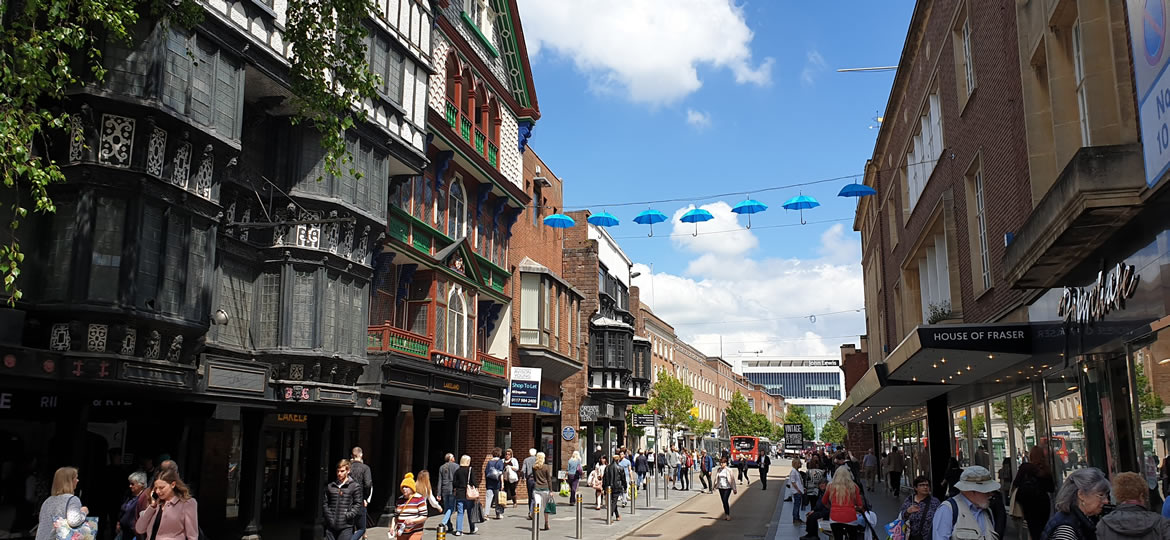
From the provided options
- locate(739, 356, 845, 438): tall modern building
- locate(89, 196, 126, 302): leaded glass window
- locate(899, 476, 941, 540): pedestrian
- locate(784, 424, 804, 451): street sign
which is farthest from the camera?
locate(739, 356, 845, 438): tall modern building

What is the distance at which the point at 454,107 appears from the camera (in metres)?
24.5

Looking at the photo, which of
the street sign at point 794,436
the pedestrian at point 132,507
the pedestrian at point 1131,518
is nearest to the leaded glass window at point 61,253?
the pedestrian at point 132,507

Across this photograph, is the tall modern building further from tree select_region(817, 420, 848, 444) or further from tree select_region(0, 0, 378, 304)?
tree select_region(0, 0, 378, 304)

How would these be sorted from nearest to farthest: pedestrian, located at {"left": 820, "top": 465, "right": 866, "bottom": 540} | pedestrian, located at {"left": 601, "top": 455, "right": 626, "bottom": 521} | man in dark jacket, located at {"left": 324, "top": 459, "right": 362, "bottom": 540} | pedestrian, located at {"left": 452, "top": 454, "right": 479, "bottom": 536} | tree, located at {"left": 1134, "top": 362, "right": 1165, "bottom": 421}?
tree, located at {"left": 1134, "top": 362, "right": 1165, "bottom": 421}
pedestrian, located at {"left": 820, "top": 465, "right": 866, "bottom": 540}
man in dark jacket, located at {"left": 324, "top": 459, "right": 362, "bottom": 540}
pedestrian, located at {"left": 452, "top": 454, "right": 479, "bottom": 536}
pedestrian, located at {"left": 601, "top": 455, "right": 626, "bottom": 521}

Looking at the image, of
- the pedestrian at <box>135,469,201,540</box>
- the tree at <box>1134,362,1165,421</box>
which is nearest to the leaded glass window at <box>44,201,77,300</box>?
the pedestrian at <box>135,469,201,540</box>

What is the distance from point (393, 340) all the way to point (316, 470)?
10.3ft

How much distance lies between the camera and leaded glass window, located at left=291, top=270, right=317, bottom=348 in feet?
54.5

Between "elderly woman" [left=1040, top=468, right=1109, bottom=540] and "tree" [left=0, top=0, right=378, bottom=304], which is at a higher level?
"tree" [left=0, top=0, right=378, bottom=304]

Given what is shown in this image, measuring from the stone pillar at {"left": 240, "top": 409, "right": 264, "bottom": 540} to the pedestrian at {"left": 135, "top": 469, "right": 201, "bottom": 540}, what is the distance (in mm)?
7931

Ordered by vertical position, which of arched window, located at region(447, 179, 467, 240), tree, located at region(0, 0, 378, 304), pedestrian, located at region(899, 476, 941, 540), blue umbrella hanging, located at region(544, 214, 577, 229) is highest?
blue umbrella hanging, located at region(544, 214, 577, 229)

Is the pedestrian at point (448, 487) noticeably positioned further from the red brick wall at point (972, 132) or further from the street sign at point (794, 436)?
the street sign at point (794, 436)

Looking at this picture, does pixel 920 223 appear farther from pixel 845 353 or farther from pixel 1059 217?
pixel 845 353

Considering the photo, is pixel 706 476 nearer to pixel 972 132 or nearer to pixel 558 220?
pixel 558 220

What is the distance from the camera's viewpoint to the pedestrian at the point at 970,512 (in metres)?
7.22
